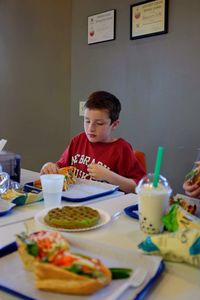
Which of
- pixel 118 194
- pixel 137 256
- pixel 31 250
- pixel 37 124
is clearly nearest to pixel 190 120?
pixel 118 194

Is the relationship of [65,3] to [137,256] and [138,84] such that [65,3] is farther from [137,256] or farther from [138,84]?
[137,256]

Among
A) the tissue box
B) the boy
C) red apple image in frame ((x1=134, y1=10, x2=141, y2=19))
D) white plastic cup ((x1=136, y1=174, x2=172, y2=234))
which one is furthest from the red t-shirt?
red apple image in frame ((x1=134, y1=10, x2=141, y2=19))

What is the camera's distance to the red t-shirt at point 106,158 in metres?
1.75

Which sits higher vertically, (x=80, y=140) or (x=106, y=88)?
(x=106, y=88)

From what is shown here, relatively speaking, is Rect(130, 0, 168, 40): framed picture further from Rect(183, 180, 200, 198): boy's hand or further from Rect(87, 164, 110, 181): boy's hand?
Rect(183, 180, 200, 198): boy's hand

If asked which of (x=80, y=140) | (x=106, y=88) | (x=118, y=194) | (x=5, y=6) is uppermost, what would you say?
(x=5, y=6)

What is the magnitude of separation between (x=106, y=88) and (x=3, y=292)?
231 cm

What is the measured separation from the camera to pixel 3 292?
62 cm

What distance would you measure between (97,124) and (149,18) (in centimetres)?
110

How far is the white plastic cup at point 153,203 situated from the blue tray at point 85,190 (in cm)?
40

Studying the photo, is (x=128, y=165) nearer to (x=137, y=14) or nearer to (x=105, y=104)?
(x=105, y=104)

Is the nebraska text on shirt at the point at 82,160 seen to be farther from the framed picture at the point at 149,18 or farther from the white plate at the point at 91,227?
the framed picture at the point at 149,18

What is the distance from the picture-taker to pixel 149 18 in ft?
7.82

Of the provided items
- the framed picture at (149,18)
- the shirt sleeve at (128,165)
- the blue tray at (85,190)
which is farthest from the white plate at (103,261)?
the framed picture at (149,18)
